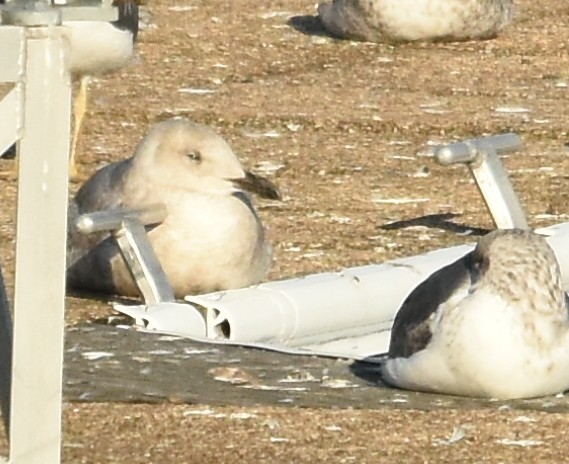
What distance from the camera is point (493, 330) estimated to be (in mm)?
4664

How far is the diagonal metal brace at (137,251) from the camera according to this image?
6055 mm

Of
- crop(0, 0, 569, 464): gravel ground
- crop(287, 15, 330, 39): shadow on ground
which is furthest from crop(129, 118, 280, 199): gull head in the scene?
crop(287, 15, 330, 39): shadow on ground

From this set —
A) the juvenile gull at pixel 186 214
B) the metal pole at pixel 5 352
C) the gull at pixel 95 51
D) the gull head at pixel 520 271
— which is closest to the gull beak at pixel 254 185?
the juvenile gull at pixel 186 214

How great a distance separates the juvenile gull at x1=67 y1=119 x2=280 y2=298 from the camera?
627 cm

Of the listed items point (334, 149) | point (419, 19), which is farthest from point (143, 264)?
point (419, 19)

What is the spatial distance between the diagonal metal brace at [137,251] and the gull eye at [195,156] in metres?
0.37

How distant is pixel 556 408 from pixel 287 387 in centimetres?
66

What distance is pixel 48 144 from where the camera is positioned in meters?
3.47

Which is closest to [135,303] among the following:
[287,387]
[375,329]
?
[375,329]

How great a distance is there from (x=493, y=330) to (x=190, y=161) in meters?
1.97

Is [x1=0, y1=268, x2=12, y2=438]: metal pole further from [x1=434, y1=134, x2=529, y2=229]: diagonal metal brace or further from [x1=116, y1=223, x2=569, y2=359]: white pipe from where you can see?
[x1=434, y1=134, x2=529, y2=229]: diagonal metal brace

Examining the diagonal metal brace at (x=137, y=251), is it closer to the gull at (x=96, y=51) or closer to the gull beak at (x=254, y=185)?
the gull beak at (x=254, y=185)

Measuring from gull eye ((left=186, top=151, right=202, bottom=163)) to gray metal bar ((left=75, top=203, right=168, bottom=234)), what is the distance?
21 centimetres

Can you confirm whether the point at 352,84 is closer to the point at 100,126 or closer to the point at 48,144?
the point at 100,126
